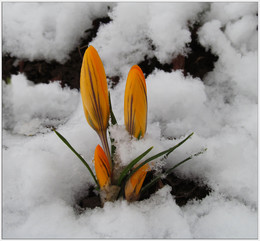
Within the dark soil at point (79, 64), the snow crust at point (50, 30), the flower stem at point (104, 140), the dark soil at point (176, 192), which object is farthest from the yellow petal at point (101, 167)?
the snow crust at point (50, 30)

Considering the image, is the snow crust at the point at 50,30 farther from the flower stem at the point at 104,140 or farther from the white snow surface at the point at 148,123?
the flower stem at the point at 104,140

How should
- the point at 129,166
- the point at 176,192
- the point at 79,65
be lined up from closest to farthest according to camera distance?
the point at 129,166 → the point at 176,192 → the point at 79,65

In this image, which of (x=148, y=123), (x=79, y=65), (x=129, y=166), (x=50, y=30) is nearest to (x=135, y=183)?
(x=129, y=166)

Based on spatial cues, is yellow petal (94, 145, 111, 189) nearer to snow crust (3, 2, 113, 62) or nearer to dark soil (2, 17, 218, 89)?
dark soil (2, 17, 218, 89)

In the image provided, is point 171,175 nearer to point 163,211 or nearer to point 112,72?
point 163,211

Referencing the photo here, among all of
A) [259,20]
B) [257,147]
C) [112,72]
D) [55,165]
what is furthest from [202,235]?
[259,20]

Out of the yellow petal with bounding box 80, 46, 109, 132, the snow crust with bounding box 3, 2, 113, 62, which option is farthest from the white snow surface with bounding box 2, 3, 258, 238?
the yellow petal with bounding box 80, 46, 109, 132

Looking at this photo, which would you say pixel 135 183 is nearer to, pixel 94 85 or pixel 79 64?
pixel 94 85
